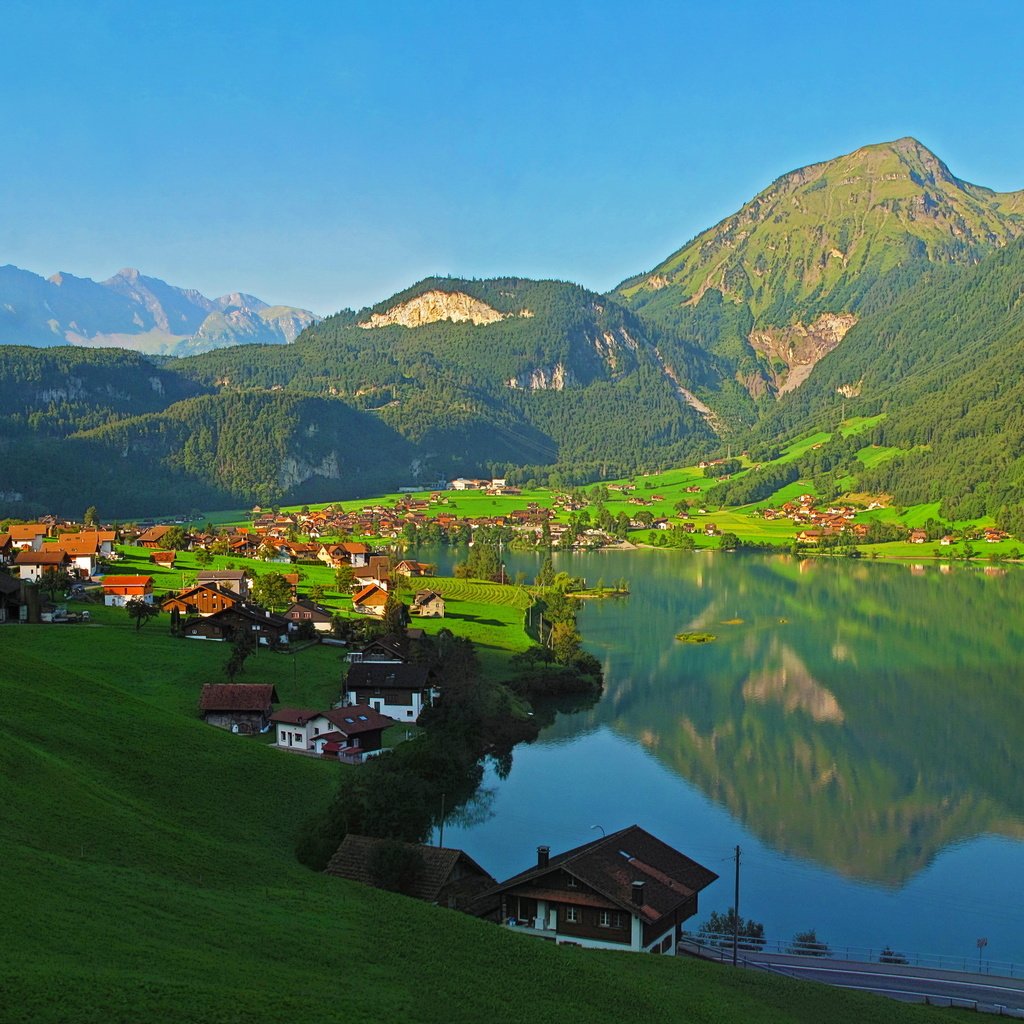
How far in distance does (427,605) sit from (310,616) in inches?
401

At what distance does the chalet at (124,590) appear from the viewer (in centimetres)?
5731

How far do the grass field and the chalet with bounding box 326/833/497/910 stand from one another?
3.35 ft

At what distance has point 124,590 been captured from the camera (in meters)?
58.2

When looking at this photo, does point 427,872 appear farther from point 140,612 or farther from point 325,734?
point 140,612

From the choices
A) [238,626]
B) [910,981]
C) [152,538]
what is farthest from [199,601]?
[910,981]

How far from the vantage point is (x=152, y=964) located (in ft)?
45.0

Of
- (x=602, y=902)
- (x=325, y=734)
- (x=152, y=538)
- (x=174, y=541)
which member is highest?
(x=152, y=538)

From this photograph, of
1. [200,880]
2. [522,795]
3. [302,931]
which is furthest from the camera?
[522,795]

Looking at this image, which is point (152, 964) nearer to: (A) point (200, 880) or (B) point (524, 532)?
(A) point (200, 880)

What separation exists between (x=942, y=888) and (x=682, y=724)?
1783 centimetres

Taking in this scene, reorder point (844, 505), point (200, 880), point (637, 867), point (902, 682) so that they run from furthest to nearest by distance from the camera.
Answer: point (844, 505) → point (902, 682) → point (637, 867) → point (200, 880)

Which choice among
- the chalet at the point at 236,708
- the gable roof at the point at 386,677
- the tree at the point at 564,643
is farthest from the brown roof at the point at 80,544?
the chalet at the point at 236,708

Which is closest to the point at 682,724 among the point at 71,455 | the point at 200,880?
the point at 200,880

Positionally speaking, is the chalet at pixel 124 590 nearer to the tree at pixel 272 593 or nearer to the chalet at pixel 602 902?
the tree at pixel 272 593
